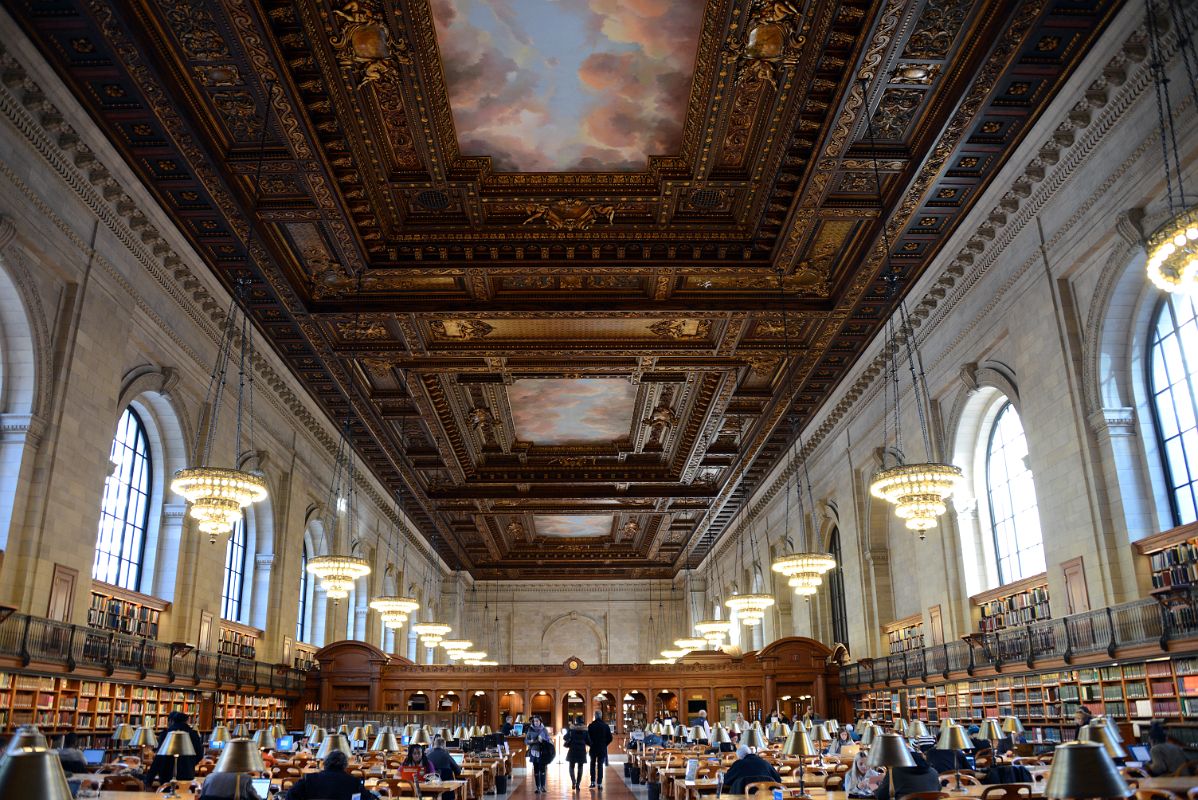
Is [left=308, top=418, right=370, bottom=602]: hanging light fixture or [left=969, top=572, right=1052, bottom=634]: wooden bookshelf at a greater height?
[left=308, top=418, right=370, bottom=602]: hanging light fixture

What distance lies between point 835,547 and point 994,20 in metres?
15.1

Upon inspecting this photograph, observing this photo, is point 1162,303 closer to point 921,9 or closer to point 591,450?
point 921,9

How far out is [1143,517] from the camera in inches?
404

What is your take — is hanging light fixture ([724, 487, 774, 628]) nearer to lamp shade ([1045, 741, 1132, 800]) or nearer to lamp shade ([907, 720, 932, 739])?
lamp shade ([907, 720, 932, 739])

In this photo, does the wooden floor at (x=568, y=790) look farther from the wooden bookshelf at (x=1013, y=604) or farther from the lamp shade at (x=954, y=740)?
the lamp shade at (x=954, y=740)

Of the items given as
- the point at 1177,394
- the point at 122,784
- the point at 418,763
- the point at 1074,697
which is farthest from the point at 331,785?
the point at 1177,394

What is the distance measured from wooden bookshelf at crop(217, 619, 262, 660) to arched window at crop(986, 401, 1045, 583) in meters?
12.5

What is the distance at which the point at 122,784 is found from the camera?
8.24m

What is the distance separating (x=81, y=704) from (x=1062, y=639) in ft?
38.9

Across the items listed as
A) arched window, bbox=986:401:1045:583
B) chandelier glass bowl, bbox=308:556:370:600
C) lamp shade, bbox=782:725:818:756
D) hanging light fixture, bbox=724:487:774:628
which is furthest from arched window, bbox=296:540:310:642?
lamp shade, bbox=782:725:818:756

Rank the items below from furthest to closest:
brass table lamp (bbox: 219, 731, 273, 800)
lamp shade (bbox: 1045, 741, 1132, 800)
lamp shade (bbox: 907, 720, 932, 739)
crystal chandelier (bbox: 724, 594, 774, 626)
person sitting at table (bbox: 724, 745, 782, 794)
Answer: crystal chandelier (bbox: 724, 594, 774, 626) < lamp shade (bbox: 907, 720, 932, 739) < person sitting at table (bbox: 724, 745, 782, 794) < brass table lamp (bbox: 219, 731, 273, 800) < lamp shade (bbox: 1045, 741, 1132, 800)

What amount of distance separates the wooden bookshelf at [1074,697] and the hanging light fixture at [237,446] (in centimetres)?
999

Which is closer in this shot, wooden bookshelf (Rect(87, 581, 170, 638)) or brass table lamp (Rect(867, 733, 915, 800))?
brass table lamp (Rect(867, 733, 915, 800))

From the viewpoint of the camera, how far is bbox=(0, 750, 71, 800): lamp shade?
8.16 ft
